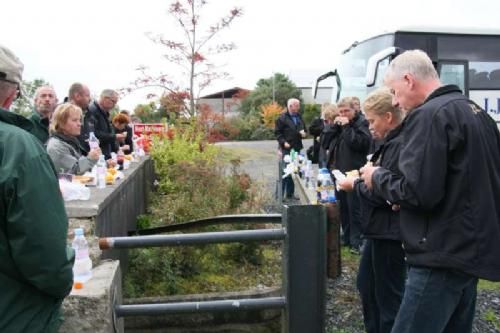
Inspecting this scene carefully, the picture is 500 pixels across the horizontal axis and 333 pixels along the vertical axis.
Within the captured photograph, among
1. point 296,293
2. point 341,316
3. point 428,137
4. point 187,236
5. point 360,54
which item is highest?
point 360,54

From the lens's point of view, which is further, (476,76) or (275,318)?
(476,76)

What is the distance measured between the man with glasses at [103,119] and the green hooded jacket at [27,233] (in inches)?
204

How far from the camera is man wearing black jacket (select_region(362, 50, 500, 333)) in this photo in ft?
7.59

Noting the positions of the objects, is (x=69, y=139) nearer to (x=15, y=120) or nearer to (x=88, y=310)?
(x=88, y=310)

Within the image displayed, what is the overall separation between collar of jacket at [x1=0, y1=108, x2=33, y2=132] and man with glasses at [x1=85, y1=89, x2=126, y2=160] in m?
5.04

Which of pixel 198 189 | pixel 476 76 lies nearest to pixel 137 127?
pixel 198 189

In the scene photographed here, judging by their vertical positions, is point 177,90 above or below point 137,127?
above

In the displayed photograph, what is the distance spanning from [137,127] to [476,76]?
354 inches

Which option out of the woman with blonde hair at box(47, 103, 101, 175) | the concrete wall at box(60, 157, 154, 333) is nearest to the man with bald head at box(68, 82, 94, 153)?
the concrete wall at box(60, 157, 154, 333)

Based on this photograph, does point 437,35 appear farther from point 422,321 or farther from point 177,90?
point 422,321

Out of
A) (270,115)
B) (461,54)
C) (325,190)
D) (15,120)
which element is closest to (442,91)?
(15,120)

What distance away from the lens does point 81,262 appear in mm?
2748

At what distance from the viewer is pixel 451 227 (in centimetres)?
233

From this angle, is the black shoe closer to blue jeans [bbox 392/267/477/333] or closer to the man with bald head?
the man with bald head
